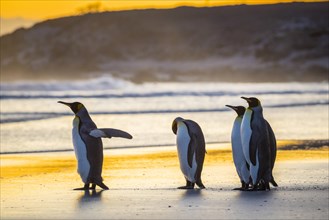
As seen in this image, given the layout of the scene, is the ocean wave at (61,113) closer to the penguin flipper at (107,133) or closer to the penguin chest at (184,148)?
the penguin chest at (184,148)

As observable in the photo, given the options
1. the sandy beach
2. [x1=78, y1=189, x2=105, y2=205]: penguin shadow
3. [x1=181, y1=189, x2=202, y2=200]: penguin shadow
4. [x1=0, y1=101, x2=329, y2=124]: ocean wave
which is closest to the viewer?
the sandy beach

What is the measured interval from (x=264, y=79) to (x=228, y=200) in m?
94.7

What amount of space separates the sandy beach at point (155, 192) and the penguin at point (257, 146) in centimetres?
26

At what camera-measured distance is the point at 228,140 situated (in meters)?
17.7

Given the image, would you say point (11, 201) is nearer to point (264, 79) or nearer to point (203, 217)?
point (203, 217)

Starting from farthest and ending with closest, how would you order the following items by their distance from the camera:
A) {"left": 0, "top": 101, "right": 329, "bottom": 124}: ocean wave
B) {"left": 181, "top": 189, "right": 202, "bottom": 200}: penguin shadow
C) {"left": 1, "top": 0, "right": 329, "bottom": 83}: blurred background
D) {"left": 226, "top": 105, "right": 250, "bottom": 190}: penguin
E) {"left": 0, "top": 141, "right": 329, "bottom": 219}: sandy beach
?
{"left": 1, "top": 0, "right": 329, "bottom": 83}: blurred background < {"left": 0, "top": 101, "right": 329, "bottom": 124}: ocean wave < {"left": 226, "top": 105, "right": 250, "bottom": 190}: penguin < {"left": 181, "top": 189, "right": 202, "bottom": 200}: penguin shadow < {"left": 0, "top": 141, "right": 329, "bottom": 219}: sandy beach

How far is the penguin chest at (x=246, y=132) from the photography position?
36.3 feet

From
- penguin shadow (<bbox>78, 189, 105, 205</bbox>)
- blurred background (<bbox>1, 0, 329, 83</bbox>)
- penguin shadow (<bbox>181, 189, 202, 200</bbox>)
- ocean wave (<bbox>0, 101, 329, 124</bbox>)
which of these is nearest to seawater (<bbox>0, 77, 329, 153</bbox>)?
ocean wave (<bbox>0, 101, 329, 124</bbox>)

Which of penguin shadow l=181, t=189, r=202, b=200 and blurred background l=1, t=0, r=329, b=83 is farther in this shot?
blurred background l=1, t=0, r=329, b=83

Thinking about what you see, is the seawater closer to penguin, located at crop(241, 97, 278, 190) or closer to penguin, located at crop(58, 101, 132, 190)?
penguin, located at crop(58, 101, 132, 190)

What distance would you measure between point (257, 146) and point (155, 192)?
1370mm

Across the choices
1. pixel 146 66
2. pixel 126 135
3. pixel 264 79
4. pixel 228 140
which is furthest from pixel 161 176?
pixel 146 66

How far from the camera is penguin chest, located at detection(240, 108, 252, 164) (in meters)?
11.1

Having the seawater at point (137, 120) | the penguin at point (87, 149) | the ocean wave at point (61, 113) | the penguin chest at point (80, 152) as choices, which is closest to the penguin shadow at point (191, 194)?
the penguin at point (87, 149)
